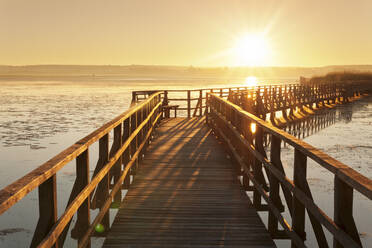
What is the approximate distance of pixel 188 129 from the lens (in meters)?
14.6

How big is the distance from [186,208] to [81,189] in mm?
2326

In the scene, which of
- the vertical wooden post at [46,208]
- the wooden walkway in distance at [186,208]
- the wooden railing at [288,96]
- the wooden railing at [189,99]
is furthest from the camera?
the wooden railing at [288,96]

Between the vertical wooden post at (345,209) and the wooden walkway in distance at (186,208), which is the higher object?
the vertical wooden post at (345,209)

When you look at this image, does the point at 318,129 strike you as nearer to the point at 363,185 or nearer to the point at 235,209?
the point at 235,209

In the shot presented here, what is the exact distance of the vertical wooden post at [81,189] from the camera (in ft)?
11.4

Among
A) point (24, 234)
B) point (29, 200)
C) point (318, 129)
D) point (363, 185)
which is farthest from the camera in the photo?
point (318, 129)

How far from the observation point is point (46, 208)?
2578 millimetres

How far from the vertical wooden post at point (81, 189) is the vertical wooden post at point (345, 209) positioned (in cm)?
204

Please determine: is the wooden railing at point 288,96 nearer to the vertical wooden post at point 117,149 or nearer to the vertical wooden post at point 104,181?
the vertical wooden post at point 117,149

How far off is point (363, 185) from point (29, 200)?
947 cm

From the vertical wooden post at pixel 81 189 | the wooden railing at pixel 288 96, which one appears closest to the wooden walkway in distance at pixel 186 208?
the vertical wooden post at pixel 81 189

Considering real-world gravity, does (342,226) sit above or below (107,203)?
above

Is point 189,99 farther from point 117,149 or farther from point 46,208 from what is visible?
point 46,208

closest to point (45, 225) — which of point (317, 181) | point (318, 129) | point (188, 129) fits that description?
point (317, 181)
